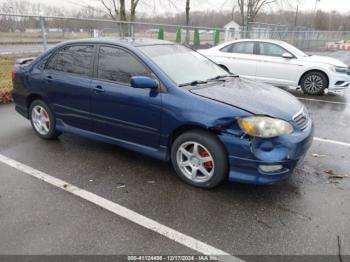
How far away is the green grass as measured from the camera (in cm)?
819

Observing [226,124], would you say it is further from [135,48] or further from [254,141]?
[135,48]

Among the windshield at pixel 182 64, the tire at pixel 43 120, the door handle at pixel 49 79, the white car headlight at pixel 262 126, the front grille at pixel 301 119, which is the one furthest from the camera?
the tire at pixel 43 120

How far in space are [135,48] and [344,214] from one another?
116 inches

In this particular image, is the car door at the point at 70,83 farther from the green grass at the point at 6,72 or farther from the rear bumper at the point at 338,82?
the rear bumper at the point at 338,82

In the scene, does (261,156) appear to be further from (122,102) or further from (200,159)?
(122,102)

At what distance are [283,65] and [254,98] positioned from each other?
19.6ft

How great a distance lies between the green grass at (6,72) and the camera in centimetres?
819

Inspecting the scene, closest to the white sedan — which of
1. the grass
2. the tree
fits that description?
the grass

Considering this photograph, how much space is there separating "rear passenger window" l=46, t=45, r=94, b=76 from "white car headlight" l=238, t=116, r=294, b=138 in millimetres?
2282

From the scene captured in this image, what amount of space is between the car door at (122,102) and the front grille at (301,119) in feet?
4.95

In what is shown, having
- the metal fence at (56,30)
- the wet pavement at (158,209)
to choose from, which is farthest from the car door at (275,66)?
the wet pavement at (158,209)

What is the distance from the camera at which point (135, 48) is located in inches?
159

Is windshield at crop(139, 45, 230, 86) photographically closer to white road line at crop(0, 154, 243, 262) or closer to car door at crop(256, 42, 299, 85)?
white road line at crop(0, 154, 243, 262)

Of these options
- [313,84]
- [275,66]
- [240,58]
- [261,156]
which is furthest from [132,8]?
[261,156]
